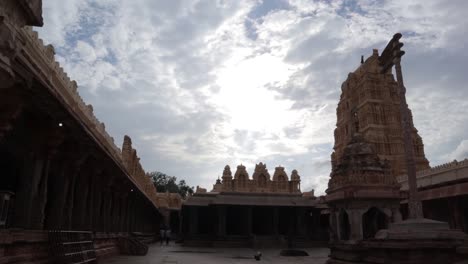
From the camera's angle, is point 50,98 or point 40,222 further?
point 40,222

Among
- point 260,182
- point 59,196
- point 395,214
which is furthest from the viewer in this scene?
point 260,182

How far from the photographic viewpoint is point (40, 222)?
9.47 metres

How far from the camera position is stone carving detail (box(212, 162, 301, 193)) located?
139 feet

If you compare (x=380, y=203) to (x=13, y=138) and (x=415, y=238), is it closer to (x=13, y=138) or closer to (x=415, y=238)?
(x=415, y=238)

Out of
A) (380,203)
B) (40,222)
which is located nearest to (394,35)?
(380,203)

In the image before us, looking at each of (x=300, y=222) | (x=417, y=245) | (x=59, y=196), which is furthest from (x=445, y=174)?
(x=59, y=196)

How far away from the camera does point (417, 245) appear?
Answer: 11.1m

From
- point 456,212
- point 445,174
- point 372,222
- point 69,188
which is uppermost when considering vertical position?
point 445,174

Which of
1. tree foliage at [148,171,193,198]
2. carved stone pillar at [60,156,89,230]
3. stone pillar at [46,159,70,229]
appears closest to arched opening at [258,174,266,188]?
carved stone pillar at [60,156,89,230]

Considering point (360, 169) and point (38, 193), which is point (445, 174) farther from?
point (38, 193)

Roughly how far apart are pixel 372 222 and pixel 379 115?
42093mm

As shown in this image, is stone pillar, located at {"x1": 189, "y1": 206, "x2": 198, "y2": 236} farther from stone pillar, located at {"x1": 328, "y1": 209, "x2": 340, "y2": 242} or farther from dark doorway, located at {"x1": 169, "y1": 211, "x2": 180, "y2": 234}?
dark doorway, located at {"x1": 169, "y1": 211, "x2": 180, "y2": 234}

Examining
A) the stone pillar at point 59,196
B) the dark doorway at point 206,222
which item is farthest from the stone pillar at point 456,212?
the stone pillar at point 59,196

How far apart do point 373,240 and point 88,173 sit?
1139 cm
